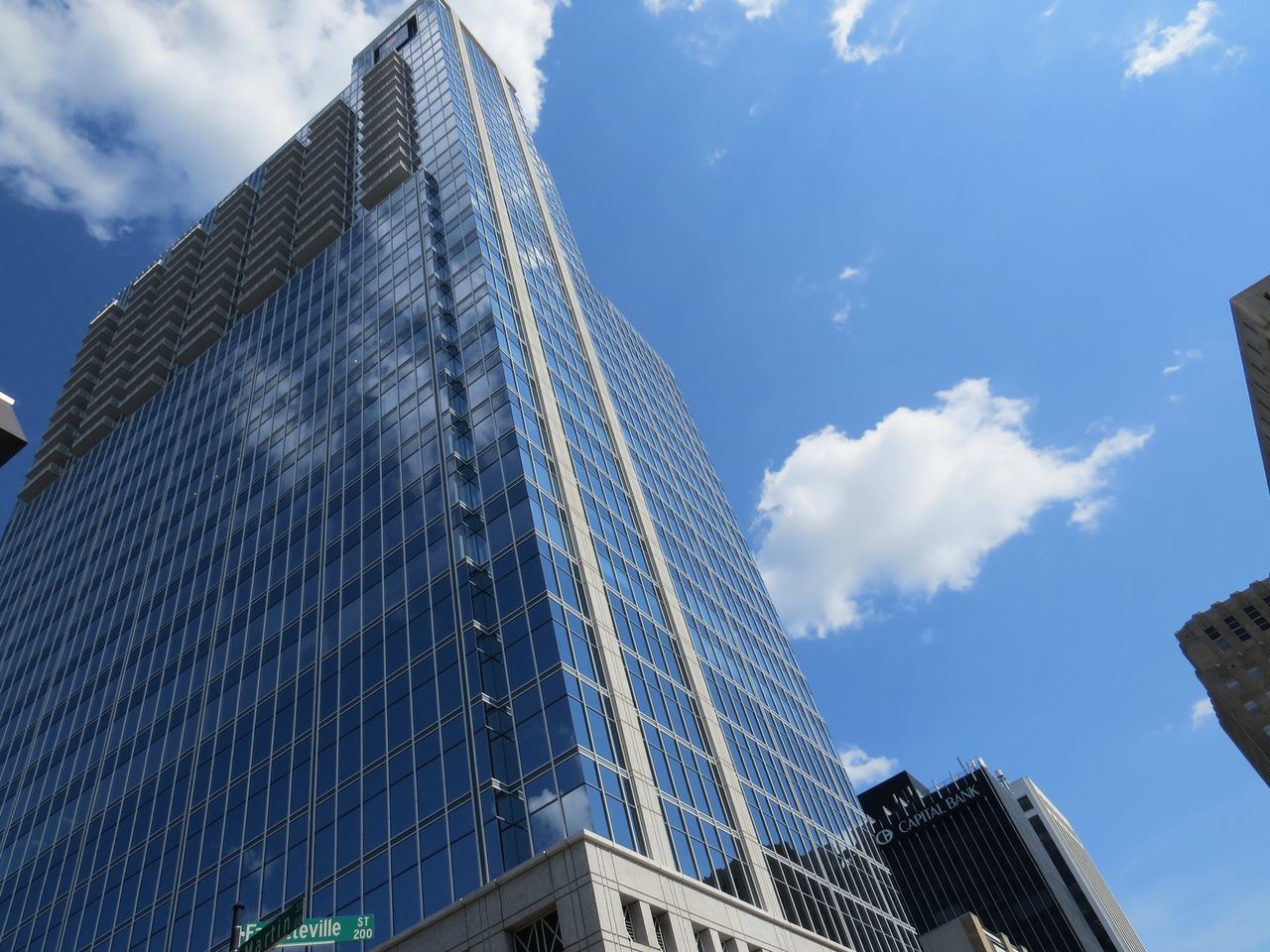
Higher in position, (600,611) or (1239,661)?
(1239,661)

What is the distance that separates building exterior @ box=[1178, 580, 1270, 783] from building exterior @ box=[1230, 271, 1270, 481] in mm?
27222

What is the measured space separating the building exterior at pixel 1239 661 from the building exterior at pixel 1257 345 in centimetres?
2722

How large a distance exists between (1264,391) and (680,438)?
2423 inches

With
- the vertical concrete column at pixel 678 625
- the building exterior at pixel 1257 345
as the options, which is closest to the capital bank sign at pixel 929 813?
the building exterior at pixel 1257 345

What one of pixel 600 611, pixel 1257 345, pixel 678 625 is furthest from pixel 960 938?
pixel 1257 345

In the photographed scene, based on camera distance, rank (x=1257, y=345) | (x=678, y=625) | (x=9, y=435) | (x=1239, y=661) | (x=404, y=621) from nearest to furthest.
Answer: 1. (x=9, y=435)
2. (x=404, y=621)
3. (x=678, y=625)
4. (x=1257, y=345)
5. (x=1239, y=661)

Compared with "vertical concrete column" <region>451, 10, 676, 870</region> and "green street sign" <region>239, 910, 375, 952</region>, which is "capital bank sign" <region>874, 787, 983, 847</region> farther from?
"green street sign" <region>239, 910, 375, 952</region>

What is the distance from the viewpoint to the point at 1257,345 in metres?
91.8

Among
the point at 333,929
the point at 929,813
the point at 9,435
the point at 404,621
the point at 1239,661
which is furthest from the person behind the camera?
the point at 1239,661

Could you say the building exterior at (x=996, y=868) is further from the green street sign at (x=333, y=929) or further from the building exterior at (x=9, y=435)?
the building exterior at (x=9, y=435)

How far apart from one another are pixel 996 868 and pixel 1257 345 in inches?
2167

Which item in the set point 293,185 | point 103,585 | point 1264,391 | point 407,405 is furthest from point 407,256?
point 1264,391

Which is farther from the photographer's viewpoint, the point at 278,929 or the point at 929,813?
the point at 929,813

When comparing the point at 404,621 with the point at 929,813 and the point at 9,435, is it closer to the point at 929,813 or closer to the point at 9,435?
the point at 9,435
